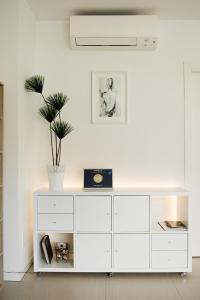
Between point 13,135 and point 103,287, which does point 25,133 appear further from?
point 103,287

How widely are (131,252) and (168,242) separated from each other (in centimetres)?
36

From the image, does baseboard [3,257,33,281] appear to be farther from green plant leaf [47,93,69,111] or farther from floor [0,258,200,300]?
green plant leaf [47,93,69,111]

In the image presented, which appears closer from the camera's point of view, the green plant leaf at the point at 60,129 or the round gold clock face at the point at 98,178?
the green plant leaf at the point at 60,129

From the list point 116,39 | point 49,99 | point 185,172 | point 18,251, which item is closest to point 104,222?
point 18,251

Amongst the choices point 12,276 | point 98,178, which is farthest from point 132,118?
point 12,276

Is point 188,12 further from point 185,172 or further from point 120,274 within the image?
point 120,274

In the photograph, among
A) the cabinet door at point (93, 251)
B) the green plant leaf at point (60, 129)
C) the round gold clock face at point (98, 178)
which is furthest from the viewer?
the round gold clock face at point (98, 178)

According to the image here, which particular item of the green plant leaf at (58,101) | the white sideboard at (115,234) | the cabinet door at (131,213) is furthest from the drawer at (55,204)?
the green plant leaf at (58,101)

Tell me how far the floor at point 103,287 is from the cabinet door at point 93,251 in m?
0.12

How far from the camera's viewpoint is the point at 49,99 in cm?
326

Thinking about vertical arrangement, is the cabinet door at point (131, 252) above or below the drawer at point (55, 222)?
below

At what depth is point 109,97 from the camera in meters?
3.43

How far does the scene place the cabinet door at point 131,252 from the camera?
Result: 118 inches

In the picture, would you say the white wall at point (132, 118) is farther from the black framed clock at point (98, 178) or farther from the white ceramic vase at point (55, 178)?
the white ceramic vase at point (55, 178)
